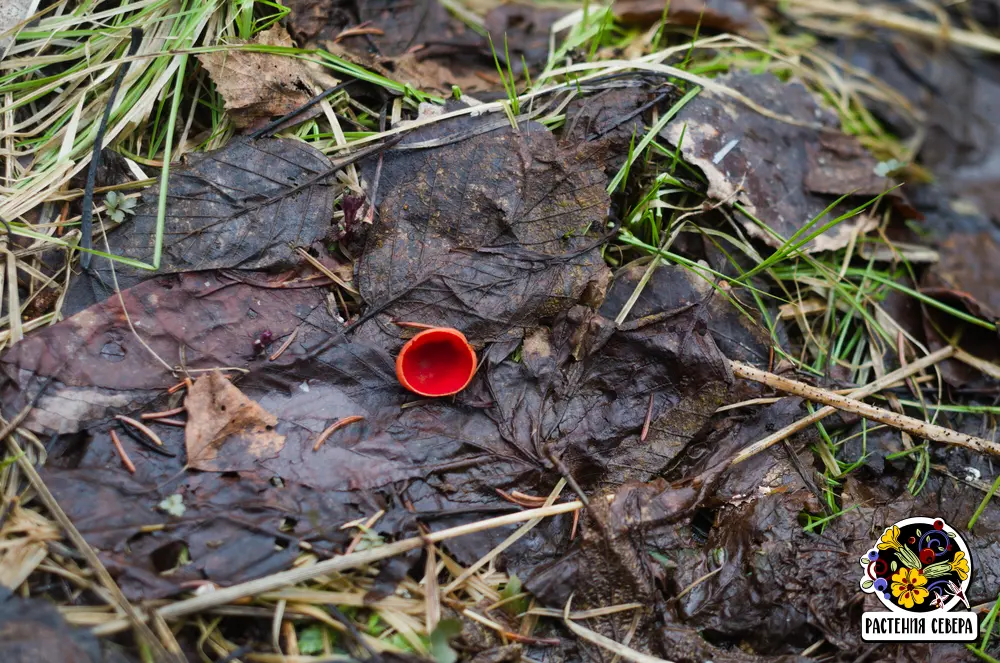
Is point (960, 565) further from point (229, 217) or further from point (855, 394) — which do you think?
point (229, 217)

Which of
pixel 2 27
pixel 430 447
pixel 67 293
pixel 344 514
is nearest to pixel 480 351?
pixel 430 447

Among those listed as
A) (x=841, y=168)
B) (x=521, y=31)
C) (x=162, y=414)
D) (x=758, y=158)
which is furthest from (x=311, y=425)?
(x=841, y=168)

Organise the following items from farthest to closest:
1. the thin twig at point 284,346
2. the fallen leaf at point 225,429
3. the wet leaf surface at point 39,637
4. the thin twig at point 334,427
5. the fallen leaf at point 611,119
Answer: the fallen leaf at point 611,119 → the thin twig at point 284,346 → the thin twig at point 334,427 → the fallen leaf at point 225,429 → the wet leaf surface at point 39,637

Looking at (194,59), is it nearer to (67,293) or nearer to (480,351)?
(67,293)

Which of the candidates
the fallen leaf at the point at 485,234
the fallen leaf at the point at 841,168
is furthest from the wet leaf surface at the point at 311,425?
the fallen leaf at the point at 841,168

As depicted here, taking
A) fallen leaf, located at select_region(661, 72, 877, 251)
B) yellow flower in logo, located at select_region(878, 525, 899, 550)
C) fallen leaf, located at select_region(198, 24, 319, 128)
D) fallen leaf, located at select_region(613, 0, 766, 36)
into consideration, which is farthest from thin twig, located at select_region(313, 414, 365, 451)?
fallen leaf, located at select_region(613, 0, 766, 36)

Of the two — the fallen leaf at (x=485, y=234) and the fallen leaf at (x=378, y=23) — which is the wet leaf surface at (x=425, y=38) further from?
the fallen leaf at (x=485, y=234)
